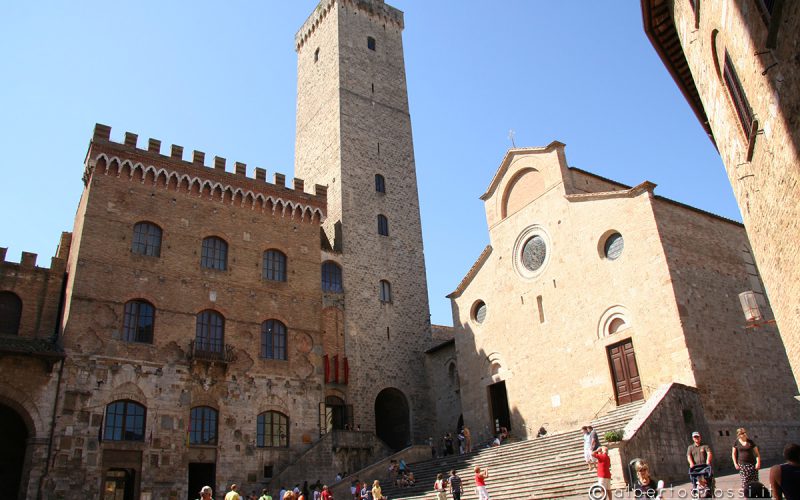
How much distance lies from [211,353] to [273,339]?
107 inches

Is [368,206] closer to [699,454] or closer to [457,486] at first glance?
[457,486]

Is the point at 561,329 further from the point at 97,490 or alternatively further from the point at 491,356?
the point at 97,490

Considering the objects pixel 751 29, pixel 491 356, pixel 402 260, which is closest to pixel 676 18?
pixel 751 29

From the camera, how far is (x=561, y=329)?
73.9 feet

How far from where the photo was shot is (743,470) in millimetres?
8297

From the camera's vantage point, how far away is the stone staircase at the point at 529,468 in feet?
52.1

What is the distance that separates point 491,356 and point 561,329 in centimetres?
388

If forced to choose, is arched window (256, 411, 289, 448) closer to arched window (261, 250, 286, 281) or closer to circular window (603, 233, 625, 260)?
arched window (261, 250, 286, 281)

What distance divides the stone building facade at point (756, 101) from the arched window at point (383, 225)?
19943 millimetres

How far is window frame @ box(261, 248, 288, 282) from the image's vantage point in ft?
82.6

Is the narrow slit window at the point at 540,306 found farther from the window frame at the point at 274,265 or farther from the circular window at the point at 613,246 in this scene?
the window frame at the point at 274,265

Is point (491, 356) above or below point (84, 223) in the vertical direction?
below

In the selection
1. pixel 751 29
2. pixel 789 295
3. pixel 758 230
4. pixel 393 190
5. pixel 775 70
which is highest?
pixel 393 190

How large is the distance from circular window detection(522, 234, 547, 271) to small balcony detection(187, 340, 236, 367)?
11.7 metres
